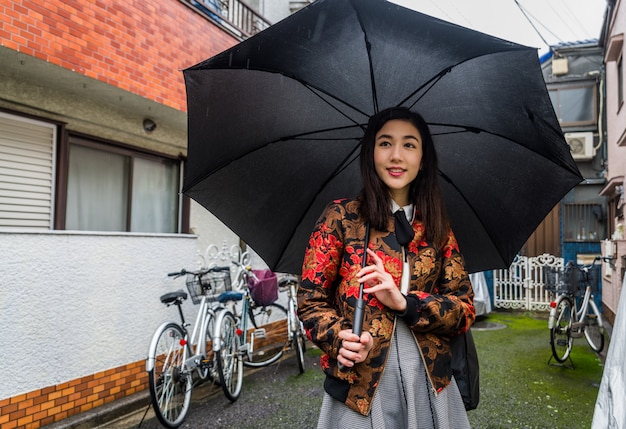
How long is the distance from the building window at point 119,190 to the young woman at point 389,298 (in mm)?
4199

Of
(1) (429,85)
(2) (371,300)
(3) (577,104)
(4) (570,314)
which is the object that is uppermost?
(3) (577,104)

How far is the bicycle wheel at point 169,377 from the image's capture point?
4129 mm

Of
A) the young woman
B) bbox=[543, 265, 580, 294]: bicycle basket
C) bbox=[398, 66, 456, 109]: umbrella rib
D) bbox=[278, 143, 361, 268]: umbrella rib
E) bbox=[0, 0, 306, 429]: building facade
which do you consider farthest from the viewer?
bbox=[543, 265, 580, 294]: bicycle basket

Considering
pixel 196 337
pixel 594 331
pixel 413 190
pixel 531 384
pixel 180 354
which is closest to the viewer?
pixel 413 190

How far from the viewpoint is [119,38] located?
4.61m

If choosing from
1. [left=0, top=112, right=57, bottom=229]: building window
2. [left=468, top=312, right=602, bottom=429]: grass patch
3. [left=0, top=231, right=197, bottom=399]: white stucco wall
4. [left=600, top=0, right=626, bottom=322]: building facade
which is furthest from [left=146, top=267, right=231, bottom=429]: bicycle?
[left=600, top=0, right=626, bottom=322]: building facade

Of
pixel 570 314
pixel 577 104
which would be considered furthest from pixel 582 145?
pixel 570 314

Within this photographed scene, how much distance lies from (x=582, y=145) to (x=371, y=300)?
52.3 ft

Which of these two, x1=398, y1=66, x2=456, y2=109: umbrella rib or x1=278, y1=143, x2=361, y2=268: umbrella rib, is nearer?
x1=398, y1=66, x2=456, y2=109: umbrella rib

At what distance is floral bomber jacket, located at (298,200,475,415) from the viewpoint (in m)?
1.67

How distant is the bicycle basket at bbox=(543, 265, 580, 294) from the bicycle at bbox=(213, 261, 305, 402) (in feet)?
13.3

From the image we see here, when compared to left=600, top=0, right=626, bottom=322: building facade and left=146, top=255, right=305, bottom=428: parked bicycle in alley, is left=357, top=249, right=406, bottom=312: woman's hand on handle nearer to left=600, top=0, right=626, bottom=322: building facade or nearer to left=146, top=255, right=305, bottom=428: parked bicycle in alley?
left=146, top=255, right=305, bottom=428: parked bicycle in alley

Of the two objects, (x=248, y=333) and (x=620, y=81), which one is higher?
(x=620, y=81)

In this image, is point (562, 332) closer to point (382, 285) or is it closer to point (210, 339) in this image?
point (210, 339)
